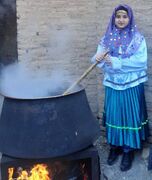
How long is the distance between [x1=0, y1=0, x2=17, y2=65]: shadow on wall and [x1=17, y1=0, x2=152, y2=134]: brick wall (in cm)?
30

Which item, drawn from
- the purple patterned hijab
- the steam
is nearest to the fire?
the steam

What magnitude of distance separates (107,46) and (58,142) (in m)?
1.36

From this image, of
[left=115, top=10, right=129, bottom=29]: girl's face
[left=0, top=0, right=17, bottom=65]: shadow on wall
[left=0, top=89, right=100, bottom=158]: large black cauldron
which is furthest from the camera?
[left=0, top=0, right=17, bottom=65]: shadow on wall

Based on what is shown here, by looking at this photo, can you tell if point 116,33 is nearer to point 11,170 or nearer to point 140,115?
point 140,115

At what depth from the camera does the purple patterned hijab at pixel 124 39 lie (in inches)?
175

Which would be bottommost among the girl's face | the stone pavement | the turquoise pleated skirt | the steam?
the stone pavement

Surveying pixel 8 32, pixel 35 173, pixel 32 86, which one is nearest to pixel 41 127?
pixel 35 173

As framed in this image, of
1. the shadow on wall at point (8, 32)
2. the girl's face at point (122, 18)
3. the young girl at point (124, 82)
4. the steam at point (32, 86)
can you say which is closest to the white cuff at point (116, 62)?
the young girl at point (124, 82)

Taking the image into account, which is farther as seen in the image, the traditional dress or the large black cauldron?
the traditional dress

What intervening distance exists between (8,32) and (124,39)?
179cm

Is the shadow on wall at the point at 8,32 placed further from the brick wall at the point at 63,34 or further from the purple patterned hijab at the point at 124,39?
the purple patterned hijab at the point at 124,39

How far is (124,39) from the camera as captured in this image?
4484 millimetres

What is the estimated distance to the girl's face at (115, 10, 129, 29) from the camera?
439 cm

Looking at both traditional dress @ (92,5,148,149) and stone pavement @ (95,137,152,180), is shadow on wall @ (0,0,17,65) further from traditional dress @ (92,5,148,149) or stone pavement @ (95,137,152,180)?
stone pavement @ (95,137,152,180)
